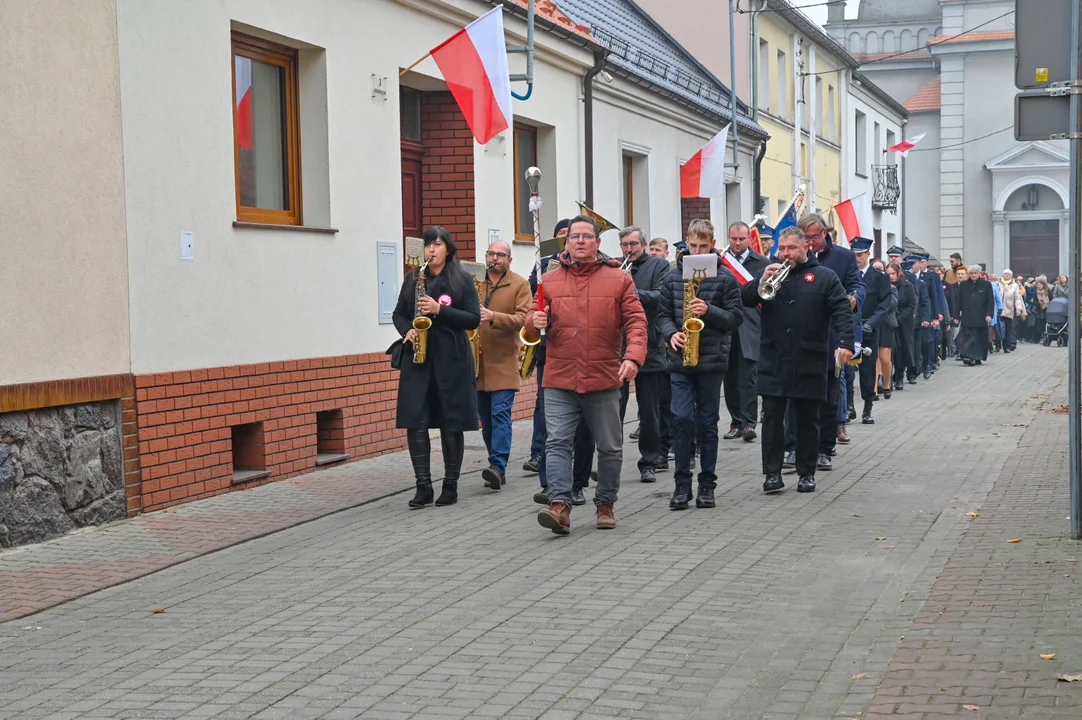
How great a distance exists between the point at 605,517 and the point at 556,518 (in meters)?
0.50

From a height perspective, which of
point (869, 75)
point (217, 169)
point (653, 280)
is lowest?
point (653, 280)

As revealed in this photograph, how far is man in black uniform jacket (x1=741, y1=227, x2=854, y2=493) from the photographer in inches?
403

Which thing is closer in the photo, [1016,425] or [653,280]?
[653,280]

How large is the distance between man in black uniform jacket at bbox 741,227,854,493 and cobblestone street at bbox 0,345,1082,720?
416 millimetres

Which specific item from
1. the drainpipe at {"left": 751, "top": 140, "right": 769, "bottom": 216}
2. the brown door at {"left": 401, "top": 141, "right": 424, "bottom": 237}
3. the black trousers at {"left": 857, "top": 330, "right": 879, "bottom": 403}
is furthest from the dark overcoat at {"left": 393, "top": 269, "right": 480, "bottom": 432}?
the drainpipe at {"left": 751, "top": 140, "right": 769, "bottom": 216}

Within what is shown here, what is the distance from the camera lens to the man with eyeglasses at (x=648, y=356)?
10.7 metres

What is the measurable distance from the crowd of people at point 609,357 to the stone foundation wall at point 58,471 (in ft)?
6.29

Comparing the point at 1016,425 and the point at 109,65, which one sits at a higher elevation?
the point at 109,65

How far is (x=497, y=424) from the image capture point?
1077 centimetres

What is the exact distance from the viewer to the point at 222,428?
33.9 ft

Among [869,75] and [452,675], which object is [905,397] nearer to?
[452,675]

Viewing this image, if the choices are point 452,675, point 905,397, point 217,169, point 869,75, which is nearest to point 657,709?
point 452,675

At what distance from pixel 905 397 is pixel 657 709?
48.5 feet

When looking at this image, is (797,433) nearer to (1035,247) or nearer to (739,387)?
(739,387)
